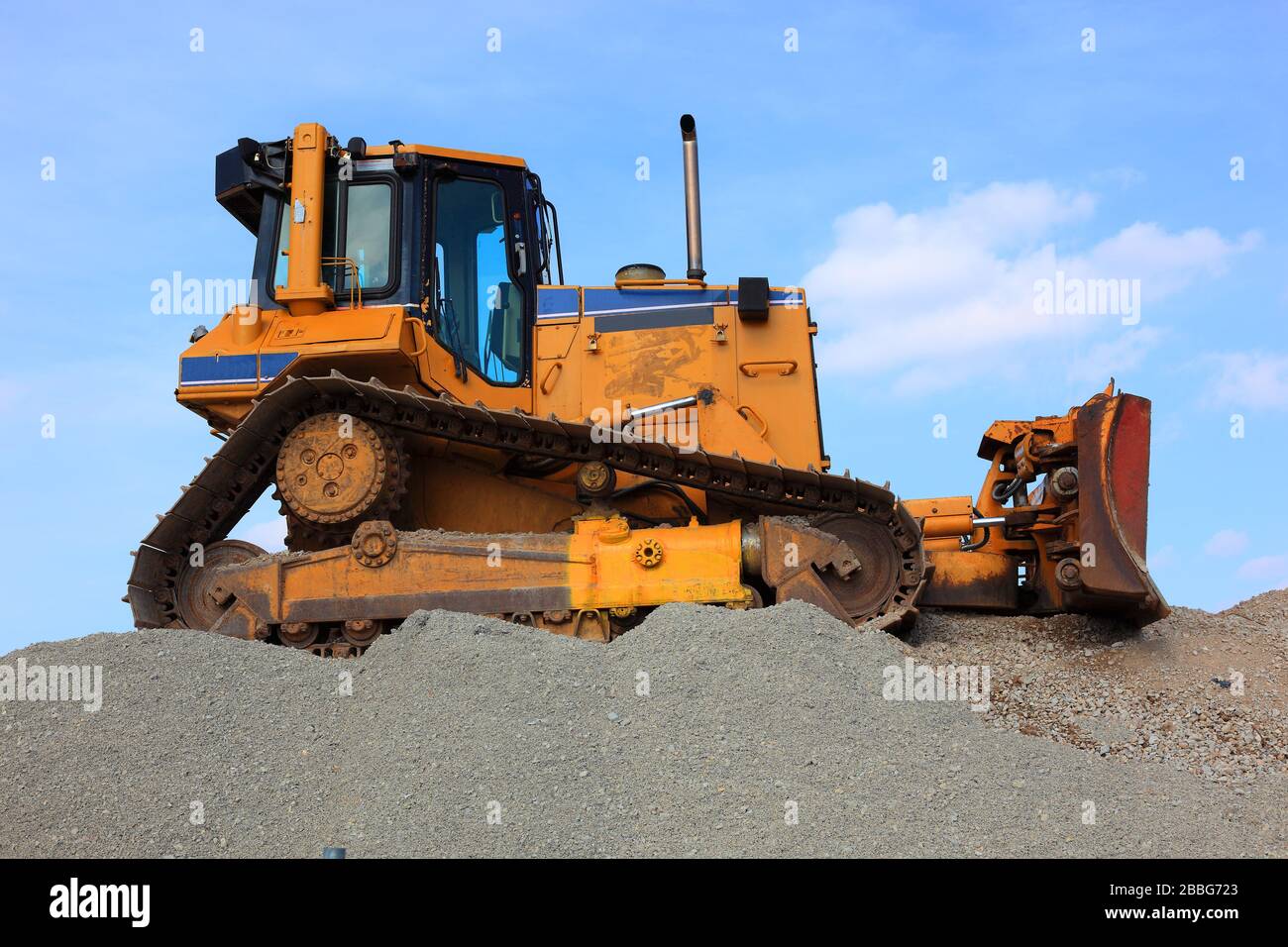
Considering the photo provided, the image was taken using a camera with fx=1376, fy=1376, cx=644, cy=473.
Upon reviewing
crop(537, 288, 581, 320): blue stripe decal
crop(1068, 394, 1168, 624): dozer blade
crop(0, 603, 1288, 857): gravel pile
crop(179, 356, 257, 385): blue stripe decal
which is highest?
crop(537, 288, 581, 320): blue stripe decal

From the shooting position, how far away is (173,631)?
8078mm

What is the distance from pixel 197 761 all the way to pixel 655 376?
4350mm

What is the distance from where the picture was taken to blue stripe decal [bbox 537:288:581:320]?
9930 mm

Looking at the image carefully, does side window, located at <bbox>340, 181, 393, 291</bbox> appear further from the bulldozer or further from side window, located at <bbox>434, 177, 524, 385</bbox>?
side window, located at <bbox>434, 177, 524, 385</bbox>

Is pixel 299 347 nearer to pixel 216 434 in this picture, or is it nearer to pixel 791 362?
pixel 216 434

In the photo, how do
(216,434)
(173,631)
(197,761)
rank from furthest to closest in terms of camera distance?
(216,434) < (173,631) < (197,761)

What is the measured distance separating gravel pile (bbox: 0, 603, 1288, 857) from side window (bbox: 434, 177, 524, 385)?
8.26 feet

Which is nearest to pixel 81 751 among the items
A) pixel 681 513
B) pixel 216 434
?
pixel 216 434

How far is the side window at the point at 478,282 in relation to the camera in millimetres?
9672

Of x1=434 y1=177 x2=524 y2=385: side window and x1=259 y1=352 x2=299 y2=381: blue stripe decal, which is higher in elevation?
x1=434 y1=177 x2=524 y2=385: side window

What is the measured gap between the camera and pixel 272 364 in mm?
9367

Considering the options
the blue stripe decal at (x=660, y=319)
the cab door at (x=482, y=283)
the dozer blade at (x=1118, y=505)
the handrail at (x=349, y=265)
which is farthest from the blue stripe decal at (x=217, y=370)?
the dozer blade at (x=1118, y=505)

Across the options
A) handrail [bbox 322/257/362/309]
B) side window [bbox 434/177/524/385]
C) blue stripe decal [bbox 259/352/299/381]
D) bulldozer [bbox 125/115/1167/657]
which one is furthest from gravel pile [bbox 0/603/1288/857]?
handrail [bbox 322/257/362/309]

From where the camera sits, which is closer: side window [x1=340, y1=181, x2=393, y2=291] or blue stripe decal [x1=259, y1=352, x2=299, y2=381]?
blue stripe decal [x1=259, y1=352, x2=299, y2=381]
